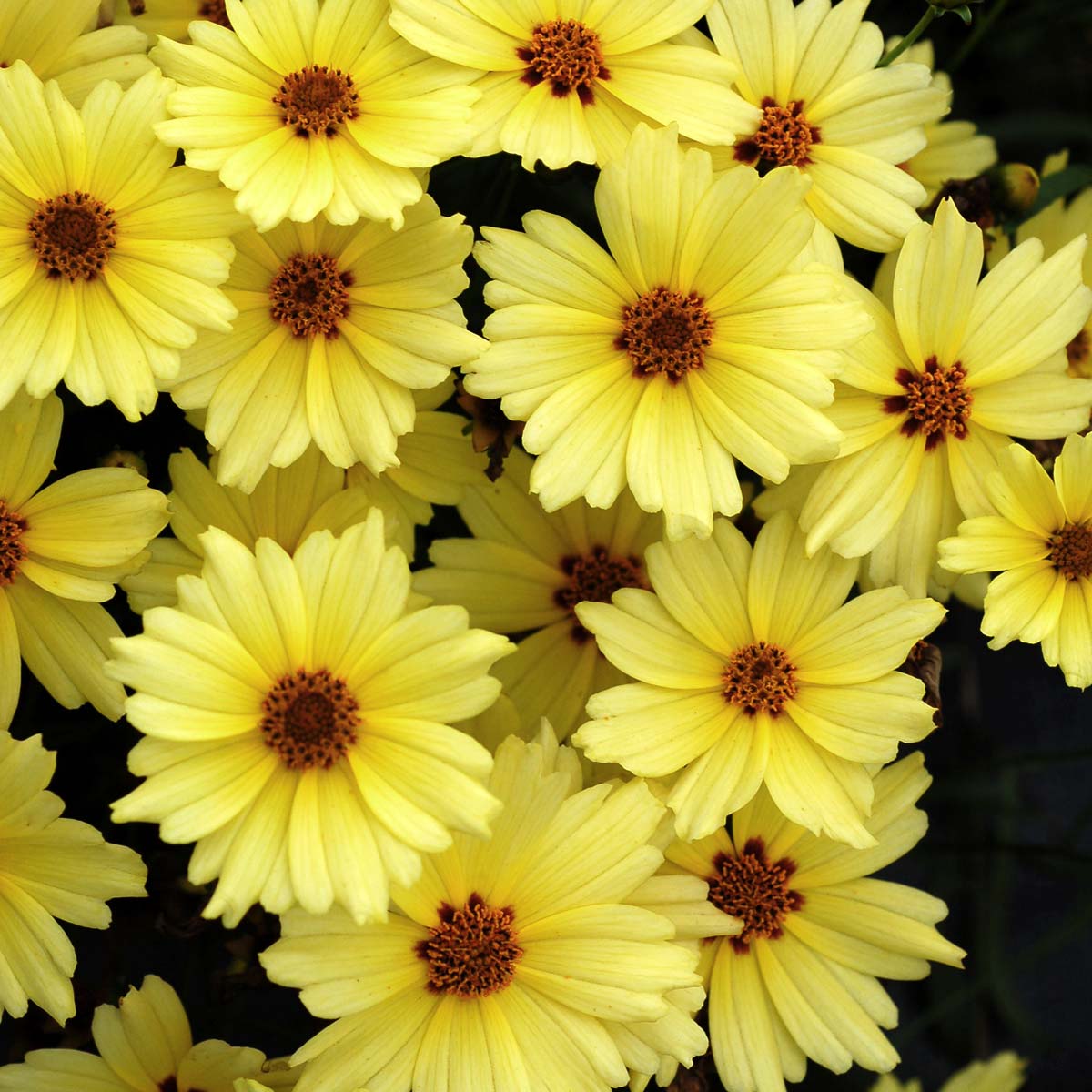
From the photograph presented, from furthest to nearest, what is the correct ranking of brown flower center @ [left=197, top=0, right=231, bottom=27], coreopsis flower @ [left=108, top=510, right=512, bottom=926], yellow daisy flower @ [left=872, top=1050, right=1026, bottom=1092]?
yellow daisy flower @ [left=872, top=1050, right=1026, bottom=1092] < brown flower center @ [left=197, top=0, right=231, bottom=27] < coreopsis flower @ [left=108, top=510, right=512, bottom=926]

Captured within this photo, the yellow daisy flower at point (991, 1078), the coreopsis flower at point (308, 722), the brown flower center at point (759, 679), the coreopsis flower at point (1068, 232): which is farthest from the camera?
the yellow daisy flower at point (991, 1078)

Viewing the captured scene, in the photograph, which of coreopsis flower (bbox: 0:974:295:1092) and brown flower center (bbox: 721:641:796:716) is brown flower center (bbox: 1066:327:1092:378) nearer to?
brown flower center (bbox: 721:641:796:716)

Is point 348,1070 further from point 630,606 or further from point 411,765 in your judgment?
point 630,606

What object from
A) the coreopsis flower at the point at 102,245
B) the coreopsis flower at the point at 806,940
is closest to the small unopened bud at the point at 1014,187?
the coreopsis flower at the point at 806,940

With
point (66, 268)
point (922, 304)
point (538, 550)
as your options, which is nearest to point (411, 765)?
point (538, 550)

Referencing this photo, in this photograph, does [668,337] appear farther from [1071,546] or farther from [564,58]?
[1071,546]

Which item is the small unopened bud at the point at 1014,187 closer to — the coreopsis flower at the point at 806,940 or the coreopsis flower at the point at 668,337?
the coreopsis flower at the point at 668,337

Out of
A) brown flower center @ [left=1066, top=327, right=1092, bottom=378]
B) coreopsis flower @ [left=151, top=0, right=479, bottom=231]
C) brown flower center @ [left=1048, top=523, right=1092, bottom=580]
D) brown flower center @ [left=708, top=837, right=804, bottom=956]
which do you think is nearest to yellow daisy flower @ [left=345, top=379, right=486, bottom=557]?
coreopsis flower @ [left=151, top=0, right=479, bottom=231]

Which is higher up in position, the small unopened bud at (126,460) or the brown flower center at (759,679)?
the small unopened bud at (126,460)

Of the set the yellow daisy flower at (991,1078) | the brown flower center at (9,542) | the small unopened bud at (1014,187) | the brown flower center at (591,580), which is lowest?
the yellow daisy flower at (991,1078)
